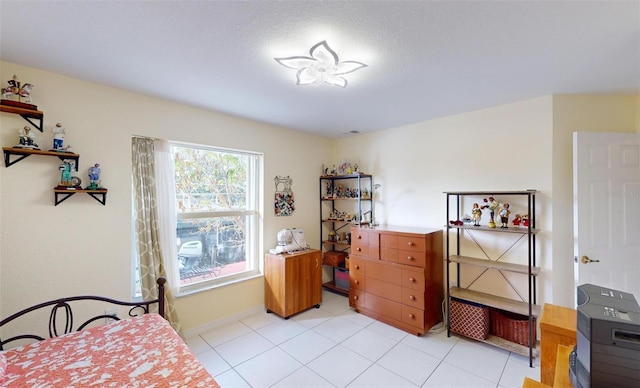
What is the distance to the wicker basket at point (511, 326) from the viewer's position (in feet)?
7.85

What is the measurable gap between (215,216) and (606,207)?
3.77 meters

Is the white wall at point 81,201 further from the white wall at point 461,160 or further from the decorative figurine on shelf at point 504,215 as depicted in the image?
the decorative figurine on shelf at point 504,215

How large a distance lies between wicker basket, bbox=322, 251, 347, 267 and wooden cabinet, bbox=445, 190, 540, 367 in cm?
153

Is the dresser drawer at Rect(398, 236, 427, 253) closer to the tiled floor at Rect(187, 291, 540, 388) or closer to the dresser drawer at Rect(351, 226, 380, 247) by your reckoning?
the dresser drawer at Rect(351, 226, 380, 247)

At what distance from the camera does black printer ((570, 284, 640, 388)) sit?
776 millimetres

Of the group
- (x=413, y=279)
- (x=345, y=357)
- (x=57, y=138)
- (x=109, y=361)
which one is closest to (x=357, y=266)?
(x=413, y=279)

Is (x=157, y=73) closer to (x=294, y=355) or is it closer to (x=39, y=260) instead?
(x=39, y=260)

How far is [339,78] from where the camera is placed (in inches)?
74.9

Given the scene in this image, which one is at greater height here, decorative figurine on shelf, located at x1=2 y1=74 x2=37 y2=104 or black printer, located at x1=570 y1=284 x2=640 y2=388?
decorative figurine on shelf, located at x1=2 y1=74 x2=37 y2=104

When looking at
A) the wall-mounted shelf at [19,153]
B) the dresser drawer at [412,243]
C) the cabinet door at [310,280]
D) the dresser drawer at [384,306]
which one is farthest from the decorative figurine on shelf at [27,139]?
the dresser drawer at [384,306]

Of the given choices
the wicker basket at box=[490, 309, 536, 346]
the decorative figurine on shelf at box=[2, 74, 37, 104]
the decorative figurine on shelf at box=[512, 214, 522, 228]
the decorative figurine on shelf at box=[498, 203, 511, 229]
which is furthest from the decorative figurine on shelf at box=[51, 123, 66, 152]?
the wicker basket at box=[490, 309, 536, 346]

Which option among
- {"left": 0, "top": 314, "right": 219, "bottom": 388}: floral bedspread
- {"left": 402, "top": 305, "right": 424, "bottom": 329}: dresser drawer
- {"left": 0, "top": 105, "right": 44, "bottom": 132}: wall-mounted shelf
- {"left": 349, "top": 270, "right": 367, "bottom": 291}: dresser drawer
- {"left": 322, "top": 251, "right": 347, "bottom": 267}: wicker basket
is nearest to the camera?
{"left": 0, "top": 314, "right": 219, "bottom": 388}: floral bedspread

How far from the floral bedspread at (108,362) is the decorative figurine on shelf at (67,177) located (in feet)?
3.59

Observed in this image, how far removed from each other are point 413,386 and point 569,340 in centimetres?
113
